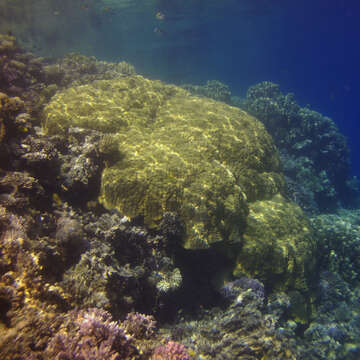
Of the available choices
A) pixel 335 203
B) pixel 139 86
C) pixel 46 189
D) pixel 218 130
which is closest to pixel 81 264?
pixel 46 189

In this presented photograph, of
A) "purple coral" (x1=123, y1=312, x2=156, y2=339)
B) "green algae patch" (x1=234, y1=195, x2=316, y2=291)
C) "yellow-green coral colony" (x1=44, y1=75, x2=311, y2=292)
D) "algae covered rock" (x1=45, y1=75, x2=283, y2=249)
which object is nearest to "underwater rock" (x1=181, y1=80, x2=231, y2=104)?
"algae covered rock" (x1=45, y1=75, x2=283, y2=249)

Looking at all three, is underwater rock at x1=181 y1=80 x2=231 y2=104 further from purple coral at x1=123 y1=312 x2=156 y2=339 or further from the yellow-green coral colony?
purple coral at x1=123 y1=312 x2=156 y2=339

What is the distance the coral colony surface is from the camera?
3406 millimetres

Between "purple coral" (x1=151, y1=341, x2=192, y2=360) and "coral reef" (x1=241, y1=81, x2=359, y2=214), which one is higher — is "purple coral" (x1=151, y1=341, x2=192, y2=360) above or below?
below

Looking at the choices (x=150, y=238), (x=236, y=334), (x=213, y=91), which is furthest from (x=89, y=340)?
(x=213, y=91)

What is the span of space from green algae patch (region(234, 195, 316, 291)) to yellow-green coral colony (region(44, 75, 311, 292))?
0.07 m

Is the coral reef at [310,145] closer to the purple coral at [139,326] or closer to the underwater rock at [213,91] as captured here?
the underwater rock at [213,91]

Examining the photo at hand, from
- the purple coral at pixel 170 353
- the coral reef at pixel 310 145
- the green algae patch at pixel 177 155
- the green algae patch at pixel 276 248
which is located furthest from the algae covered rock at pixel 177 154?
the coral reef at pixel 310 145

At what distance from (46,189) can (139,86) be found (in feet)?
17.4

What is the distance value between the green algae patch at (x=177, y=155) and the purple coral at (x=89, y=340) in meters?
2.56

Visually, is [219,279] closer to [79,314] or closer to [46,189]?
[79,314]

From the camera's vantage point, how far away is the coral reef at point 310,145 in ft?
55.1

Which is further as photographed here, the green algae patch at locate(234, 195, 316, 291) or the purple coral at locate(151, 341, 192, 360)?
the green algae patch at locate(234, 195, 316, 291)

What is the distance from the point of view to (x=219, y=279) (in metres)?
6.39
